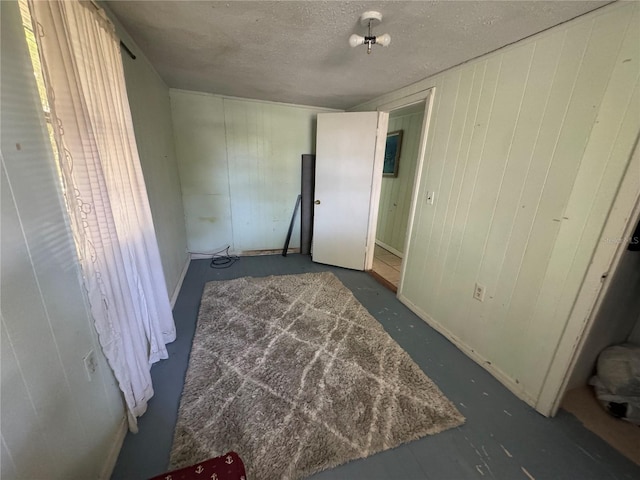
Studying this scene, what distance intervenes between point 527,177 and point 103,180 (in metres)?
2.23

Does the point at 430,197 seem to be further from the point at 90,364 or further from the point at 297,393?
the point at 90,364

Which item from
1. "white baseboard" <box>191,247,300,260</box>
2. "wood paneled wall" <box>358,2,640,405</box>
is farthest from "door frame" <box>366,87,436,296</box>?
"white baseboard" <box>191,247,300,260</box>

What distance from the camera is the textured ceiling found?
4.07ft

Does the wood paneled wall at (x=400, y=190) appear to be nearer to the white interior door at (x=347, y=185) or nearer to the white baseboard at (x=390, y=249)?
the white baseboard at (x=390, y=249)

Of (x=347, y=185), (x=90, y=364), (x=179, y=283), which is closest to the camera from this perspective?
(x=90, y=364)

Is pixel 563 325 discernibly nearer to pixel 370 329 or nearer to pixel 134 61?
pixel 370 329

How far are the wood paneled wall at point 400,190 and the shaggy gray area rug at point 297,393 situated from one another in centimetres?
197

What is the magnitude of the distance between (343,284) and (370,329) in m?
0.86

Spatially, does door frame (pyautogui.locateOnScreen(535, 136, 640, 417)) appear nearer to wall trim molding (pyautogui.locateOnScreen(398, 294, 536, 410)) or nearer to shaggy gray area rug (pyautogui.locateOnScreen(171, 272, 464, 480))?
wall trim molding (pyautogui.locateOnScreen(398, 294, 536, 410))

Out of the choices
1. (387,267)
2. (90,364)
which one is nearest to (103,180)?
(90,364)

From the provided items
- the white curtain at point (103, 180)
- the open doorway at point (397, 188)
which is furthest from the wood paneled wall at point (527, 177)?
the white curtain at point (103, 180)

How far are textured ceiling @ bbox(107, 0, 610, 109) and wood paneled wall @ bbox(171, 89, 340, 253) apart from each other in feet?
2.30

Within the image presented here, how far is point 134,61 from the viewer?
173 cm

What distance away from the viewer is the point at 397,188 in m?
3.88
